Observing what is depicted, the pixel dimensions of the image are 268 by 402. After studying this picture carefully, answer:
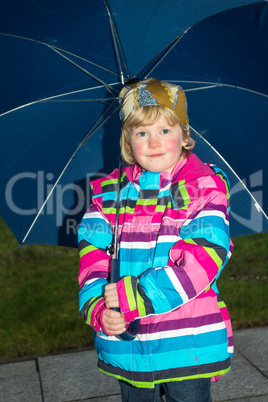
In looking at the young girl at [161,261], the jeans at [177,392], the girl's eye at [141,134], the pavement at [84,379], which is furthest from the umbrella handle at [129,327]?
the pavement at [84,379]

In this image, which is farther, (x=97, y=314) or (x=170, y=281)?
(x=97, y=314)

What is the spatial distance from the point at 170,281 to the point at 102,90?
112cm

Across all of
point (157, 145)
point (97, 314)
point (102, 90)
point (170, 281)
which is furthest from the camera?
point (102, 90)

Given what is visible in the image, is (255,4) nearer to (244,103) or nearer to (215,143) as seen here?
(244,103)

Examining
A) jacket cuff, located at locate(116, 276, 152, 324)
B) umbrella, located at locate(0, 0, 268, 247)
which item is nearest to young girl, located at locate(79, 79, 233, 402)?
jacket cuff, located at locate(116, 276, 152, 324)

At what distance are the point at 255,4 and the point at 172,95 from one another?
20.4 inches

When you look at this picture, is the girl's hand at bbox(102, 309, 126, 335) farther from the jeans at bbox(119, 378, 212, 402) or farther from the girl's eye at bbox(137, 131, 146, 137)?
the girl's eye at bbox(137, 131, 146, 137)

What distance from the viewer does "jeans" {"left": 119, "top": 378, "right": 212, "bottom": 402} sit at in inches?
101

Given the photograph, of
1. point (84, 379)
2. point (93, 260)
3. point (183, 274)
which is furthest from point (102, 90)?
point (84, 379)

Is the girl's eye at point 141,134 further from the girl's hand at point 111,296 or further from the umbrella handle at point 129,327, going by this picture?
the girl's hand at point 111,296

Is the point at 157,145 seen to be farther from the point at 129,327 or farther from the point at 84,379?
the point at 84,379

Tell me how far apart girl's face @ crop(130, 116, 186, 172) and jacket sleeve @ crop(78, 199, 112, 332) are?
1.11ft

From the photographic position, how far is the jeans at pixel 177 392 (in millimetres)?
2576

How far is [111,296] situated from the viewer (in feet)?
7.99
